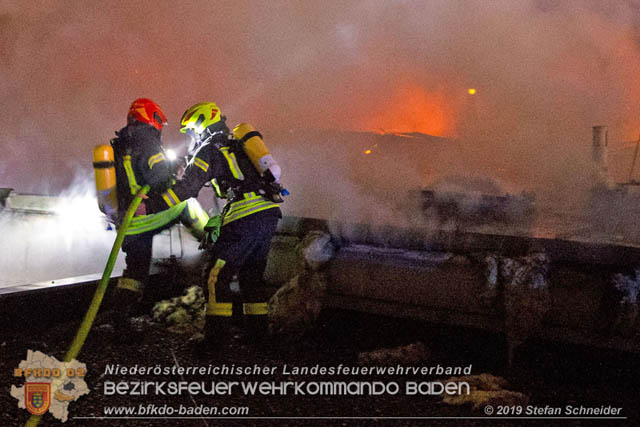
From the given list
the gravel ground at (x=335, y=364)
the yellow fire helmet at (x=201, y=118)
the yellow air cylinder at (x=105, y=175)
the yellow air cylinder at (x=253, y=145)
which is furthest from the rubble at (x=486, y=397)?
the yellow air cylinder at (x=105, y=175)

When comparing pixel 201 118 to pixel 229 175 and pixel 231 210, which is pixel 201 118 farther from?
pixel 231 210

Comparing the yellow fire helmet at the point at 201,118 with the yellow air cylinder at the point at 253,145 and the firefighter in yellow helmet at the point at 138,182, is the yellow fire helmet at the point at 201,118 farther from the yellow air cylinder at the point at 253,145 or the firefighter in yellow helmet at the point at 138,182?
the firefighter in yellow helmet at the point at 138,182

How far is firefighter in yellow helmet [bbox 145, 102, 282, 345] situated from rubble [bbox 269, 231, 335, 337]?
285 mm

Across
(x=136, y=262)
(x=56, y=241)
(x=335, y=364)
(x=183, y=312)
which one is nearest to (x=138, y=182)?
(x=136, y=262)

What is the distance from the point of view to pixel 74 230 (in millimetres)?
6352

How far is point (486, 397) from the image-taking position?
2.63 m

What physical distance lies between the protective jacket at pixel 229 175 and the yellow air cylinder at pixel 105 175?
381 mm

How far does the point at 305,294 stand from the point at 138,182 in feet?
4.60

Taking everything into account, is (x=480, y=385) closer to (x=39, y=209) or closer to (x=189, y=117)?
(x=189, y=117)

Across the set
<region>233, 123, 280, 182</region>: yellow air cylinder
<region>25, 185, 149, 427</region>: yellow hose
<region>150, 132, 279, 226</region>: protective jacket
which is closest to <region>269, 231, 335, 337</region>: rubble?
<region>150, 132, 279, 226</region>: protective jacket

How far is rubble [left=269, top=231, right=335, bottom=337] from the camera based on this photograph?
3625 mm

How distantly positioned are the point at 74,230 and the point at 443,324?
4943mm

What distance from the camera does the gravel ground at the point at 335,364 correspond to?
99.0 inches

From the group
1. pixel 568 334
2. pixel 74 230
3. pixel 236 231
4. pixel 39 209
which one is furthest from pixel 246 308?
pixel 39 209
